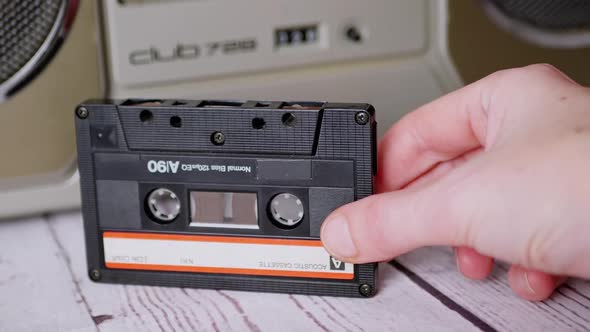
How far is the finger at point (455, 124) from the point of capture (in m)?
0.57

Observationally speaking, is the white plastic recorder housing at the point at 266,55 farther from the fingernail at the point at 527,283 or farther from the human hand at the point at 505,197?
the fingernail at the point at 527,283

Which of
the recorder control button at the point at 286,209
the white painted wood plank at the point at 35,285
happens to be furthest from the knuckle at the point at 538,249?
the white painted wood plank at the point at 35,285

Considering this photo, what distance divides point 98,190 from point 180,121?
97 mm

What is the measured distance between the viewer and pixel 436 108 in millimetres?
661

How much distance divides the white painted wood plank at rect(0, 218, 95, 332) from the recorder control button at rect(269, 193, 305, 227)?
0.17 metres

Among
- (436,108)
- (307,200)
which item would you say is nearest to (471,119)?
(436,108)

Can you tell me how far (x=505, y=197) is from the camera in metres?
0.47

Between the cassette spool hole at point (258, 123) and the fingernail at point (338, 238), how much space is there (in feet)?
0.32

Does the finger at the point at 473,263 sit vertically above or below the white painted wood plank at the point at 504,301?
above

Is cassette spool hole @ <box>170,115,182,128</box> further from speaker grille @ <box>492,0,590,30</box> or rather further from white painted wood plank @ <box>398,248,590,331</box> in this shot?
speaker grille @ <box>492,0,590,30</box>

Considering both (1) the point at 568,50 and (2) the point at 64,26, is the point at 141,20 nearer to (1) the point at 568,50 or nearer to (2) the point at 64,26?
(2) the point at 64,26

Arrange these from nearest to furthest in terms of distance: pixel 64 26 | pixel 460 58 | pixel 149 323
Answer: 1. pixel 149 323
2. pixel 64 26
3. pixel 460 58

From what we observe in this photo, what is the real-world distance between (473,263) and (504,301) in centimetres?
4

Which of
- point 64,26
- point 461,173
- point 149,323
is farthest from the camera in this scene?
point 64,26
